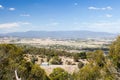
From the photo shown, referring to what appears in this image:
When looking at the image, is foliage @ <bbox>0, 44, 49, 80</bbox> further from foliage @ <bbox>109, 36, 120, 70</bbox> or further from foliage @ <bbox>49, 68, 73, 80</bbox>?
foliage @ <bbox>109, 36, 120, 70</bbox>

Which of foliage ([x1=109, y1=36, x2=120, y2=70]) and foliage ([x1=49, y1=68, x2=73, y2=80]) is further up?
foliage ([x1=109, y1=36, x2=120, y2=70])

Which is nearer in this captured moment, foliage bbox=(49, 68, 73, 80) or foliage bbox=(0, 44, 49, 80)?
foliage bbox=(0, 44, 49, 80)

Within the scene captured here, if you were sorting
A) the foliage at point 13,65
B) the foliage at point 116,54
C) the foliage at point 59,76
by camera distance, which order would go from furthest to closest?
the foliage at point 59,76 < the foliage at point 13,65 < the foliage at point 116,54

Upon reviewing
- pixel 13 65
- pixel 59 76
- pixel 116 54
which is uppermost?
pixel 116 54

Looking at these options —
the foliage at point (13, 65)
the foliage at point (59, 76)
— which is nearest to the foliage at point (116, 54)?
the foliage at point (13, 65)

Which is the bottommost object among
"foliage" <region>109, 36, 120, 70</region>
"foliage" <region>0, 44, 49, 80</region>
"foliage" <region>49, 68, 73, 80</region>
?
"foliage" <region>49, 68, 73, 80</region>

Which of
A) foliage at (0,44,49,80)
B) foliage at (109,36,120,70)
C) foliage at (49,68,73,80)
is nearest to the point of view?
foliage at (109,36,120,70)

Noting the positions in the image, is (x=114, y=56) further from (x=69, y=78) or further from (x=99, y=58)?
(x=69, y=78)

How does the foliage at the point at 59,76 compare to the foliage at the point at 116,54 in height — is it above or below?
below

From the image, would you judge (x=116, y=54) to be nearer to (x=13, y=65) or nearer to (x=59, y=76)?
(x=13, y=65)

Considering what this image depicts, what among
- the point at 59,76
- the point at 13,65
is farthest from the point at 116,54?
the point at 59,76

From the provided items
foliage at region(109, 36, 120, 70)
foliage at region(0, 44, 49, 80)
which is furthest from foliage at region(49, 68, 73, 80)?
foliage at region(109, 36, 120, 70)

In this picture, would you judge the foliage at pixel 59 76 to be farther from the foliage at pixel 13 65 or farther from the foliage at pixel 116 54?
the foliage at pixel 116 54
